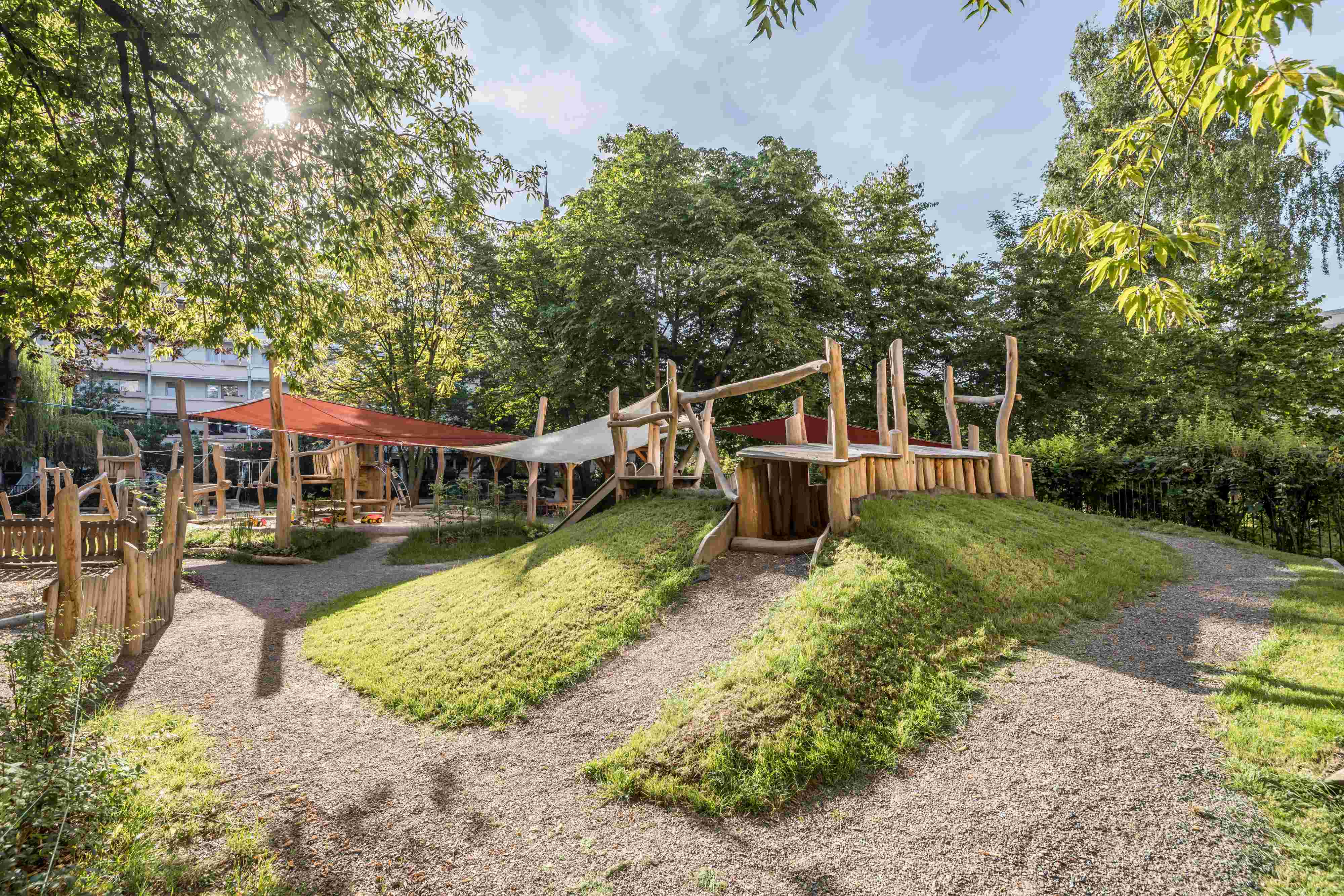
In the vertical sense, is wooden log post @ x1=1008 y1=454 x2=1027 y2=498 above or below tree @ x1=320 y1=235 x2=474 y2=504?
below

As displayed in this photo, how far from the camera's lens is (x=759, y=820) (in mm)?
2633

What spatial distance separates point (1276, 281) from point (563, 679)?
51.6 feet

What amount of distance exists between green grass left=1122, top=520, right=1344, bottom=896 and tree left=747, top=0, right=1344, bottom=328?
73.3 inches

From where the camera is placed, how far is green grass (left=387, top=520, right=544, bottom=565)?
9.62 meters

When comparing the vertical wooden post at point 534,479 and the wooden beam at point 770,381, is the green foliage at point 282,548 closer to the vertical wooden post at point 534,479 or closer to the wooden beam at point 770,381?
the vertical wooden post at point 534,479

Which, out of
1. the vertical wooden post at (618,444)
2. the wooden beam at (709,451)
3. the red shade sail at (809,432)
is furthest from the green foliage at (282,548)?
the red shade sail at (809,432)

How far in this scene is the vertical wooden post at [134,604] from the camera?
16.6 feet

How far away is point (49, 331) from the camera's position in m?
5.82

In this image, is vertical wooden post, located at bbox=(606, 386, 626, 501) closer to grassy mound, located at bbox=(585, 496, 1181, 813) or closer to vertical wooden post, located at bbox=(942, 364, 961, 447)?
grassy mound, located at bbox=(585, 496, 1181, 813)

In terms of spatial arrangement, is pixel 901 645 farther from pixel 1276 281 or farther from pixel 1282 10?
pixel 1276 281

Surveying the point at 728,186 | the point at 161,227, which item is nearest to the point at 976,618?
the point at 161,227

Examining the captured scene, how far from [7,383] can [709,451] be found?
27.5 feet

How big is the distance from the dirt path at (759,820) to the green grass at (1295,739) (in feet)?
0.34

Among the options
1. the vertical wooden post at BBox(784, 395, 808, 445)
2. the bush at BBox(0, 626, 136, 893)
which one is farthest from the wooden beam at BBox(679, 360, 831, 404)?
the bush at BBox(0, 626, 136, 893)
